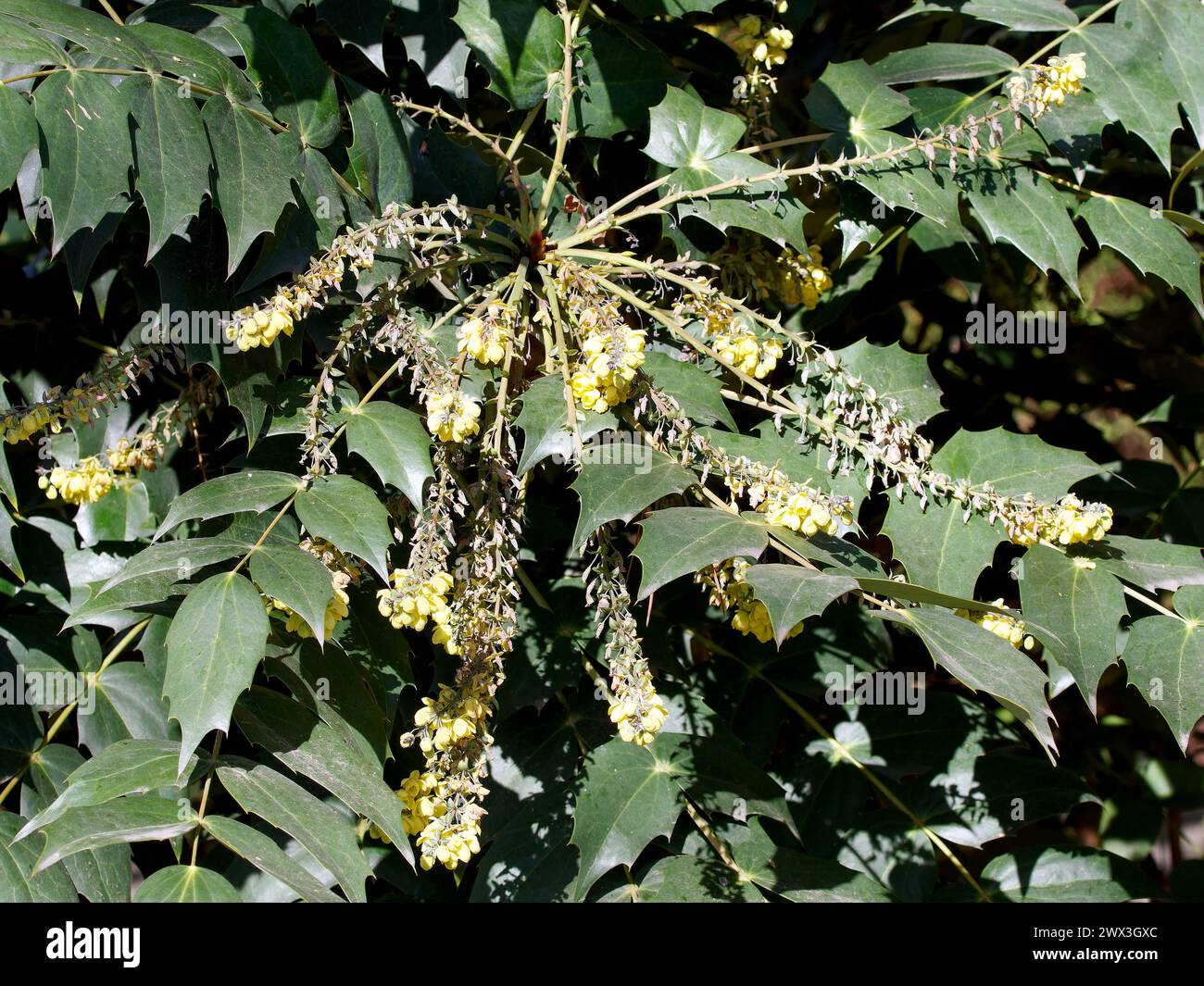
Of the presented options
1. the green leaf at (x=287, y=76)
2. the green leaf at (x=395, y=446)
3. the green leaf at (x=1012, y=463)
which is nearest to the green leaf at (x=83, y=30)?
the green leaf at (x=287, y=76)

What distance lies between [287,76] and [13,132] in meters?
0.44

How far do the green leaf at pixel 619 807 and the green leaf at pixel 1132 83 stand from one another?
134 centimetres

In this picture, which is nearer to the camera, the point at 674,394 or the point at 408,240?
the point at 408,240

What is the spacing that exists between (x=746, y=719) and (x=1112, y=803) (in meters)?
1.16

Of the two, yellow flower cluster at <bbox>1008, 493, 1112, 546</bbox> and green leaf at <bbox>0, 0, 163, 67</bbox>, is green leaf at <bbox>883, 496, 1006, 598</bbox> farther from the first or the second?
green leaf at <bbox>0, 0, 163, 67</bbox>

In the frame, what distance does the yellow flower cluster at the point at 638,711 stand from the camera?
1172 mm

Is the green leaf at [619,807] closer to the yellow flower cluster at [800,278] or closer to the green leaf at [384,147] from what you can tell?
the yellow flower cluster at [800,278]

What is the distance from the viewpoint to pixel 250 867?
5.55ft

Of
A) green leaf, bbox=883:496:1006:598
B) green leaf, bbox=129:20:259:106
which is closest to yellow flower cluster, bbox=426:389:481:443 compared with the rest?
green leaf, bbox=129:20:259:106

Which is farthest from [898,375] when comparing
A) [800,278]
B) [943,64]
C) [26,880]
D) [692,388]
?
[26,880]

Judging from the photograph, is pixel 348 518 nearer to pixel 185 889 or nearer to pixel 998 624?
pixel 185 889

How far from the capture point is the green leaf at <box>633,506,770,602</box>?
46.0 inches
